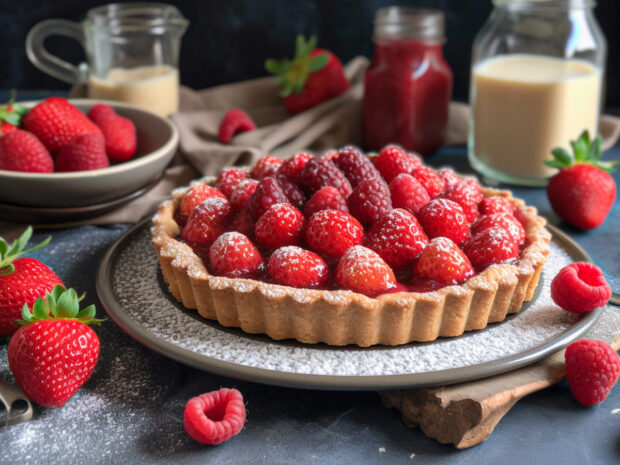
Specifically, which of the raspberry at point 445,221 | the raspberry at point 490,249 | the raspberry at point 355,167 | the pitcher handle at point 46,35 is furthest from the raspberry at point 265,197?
the pitcher handle at point 46,35

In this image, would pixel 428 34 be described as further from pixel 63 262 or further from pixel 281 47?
pixel 63 262

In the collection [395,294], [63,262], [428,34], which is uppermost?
[428,34]

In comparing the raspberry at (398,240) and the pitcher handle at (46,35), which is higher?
the pitcher handle at (46,35)

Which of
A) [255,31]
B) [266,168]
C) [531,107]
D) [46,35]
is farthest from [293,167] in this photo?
[255,31]

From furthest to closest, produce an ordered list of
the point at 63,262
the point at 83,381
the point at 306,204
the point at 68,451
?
the point at 63,262
the point at 306,204
the point at 83,381
the point at 68,451

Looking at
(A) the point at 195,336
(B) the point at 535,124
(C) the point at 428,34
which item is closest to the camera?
(A) the point at 195,336

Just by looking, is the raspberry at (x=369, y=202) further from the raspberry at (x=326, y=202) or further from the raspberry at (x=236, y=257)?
the raspberry at (x=236, y=257)

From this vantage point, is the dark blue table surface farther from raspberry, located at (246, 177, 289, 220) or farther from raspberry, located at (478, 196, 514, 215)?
raspberry, located at (478, 196, 514, 215)

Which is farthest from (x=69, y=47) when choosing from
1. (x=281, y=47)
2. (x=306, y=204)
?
(x=306, y=204)
